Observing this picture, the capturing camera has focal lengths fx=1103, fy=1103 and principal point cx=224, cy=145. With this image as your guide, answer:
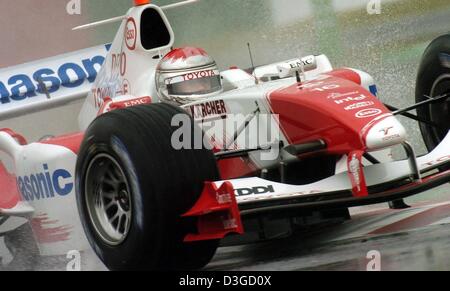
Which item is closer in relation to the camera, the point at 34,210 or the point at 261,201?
the point at 261,201

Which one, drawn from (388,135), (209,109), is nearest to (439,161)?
(388,135)

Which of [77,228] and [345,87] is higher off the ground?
[345,87]

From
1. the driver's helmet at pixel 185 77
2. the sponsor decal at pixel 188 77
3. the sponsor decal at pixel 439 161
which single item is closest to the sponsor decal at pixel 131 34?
the driver's helmet at pixel 185 77

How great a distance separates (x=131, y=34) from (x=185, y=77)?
2.31 ft

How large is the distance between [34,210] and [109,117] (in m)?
1.58

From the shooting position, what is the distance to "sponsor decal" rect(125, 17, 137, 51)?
785 centimetres

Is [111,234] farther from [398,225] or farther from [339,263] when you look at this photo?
[398,225]

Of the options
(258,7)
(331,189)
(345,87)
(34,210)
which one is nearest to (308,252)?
(331,189)

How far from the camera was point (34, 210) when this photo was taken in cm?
746

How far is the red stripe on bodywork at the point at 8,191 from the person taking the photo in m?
7.87

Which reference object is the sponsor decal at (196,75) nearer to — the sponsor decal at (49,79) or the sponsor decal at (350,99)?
the sponsor decal at (350,99)

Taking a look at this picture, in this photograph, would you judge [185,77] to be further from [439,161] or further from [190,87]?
[439,161]
